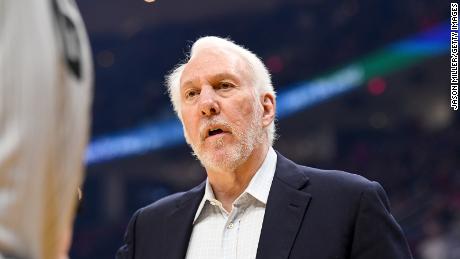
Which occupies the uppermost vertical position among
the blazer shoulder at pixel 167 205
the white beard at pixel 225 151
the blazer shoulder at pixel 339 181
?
the white beard at pixel 225 151

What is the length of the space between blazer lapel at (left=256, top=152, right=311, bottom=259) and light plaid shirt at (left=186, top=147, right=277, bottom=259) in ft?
0.12

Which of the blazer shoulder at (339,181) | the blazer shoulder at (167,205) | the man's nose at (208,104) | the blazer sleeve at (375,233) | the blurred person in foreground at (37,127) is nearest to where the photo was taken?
the blurred person in foreground at (37,127)

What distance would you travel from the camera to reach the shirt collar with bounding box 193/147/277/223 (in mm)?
2166

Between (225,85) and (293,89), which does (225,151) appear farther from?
(293,89)

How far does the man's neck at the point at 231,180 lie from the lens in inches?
87.6

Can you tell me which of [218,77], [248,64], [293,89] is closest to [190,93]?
[218,77]

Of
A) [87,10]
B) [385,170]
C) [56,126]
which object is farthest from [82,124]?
[87,10]

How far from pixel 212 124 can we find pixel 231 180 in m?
0.18

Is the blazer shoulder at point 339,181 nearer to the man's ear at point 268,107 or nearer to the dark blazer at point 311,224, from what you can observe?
the dark blazer at point 311,224

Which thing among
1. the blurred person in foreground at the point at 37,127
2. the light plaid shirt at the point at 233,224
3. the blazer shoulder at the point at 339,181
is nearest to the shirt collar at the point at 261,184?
the light plaid shirt at the point at 233,224

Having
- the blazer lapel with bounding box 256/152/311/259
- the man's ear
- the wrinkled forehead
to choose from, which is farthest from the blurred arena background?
the blazer lapel with bounding box 256/152/311/259

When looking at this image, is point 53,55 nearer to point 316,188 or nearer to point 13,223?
point 13,223

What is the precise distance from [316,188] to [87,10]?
9070mm

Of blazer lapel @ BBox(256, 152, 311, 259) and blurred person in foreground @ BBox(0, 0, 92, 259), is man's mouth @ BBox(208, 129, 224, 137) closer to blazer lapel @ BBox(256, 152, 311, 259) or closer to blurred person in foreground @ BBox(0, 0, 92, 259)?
blazer lapel @ BBox(256, 152, 311, 259)
